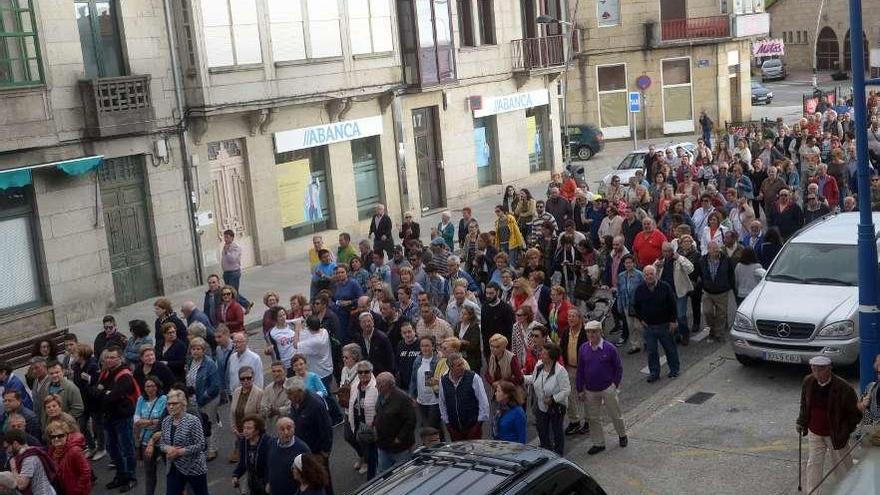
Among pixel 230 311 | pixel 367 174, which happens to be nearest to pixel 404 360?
pixel 230 311

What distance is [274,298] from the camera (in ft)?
46.8

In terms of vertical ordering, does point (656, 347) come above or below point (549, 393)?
below

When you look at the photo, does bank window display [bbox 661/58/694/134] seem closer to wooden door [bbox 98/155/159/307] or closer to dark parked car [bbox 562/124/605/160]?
dark parked car [bbox 562/124/605/160]

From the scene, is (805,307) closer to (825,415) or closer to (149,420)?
(825,415)

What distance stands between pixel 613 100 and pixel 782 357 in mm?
34034

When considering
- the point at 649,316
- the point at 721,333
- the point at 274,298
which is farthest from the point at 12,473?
the point at 721,333

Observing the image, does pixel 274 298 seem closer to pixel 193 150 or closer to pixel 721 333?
pixel 721 333

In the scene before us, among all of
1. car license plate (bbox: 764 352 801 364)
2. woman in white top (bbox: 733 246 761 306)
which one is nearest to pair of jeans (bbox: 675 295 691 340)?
woman in white top (bbox: 733 246 761 306)

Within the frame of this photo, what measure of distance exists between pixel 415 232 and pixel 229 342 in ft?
25.2

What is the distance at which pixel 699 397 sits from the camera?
13.7m

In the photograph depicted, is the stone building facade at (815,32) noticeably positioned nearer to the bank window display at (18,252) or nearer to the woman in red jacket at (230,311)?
the bank window display at (18,252)

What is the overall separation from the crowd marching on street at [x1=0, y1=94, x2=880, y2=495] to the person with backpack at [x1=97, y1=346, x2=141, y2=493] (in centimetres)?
2

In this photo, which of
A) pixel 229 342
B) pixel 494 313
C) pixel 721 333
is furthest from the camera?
pixel 721 333

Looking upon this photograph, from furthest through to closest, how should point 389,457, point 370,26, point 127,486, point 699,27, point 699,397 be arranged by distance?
point 699,27
point 370,26
point 699,397
point 127,486
point 389,457
